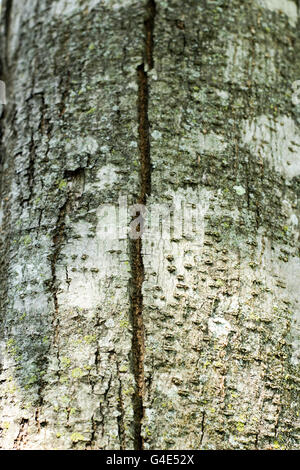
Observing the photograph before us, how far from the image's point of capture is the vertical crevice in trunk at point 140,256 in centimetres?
127

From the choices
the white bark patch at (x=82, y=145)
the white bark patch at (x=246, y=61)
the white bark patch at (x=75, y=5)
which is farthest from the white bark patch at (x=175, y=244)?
the white bark patch at (x=75, y=5)

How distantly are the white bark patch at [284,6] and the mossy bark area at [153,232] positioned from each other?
1 cm

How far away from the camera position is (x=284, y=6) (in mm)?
1905

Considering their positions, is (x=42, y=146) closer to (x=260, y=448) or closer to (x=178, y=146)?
(x=178, y=146)

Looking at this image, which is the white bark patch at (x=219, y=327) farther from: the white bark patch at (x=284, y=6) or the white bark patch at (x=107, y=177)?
the white bark patch at (x=284, y=6)

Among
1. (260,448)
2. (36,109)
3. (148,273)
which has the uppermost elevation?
(36,109)

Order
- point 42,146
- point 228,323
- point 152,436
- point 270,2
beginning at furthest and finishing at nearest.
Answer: point 270,2 < point 42,146 < point 228,323 < point 152,436

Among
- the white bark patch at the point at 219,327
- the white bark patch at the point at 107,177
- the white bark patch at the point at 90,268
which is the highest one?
the white bark patch at the point at 107,177

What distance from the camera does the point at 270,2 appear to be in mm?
1883

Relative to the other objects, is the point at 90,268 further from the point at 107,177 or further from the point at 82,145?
the point at 82,145

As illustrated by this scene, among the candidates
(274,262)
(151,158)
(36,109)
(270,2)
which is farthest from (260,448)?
(270,2)

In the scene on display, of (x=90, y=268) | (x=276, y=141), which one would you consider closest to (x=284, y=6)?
(x=276, y=141)

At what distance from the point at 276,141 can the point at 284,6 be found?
1.85ft

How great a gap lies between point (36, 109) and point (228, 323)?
882 millimetres
